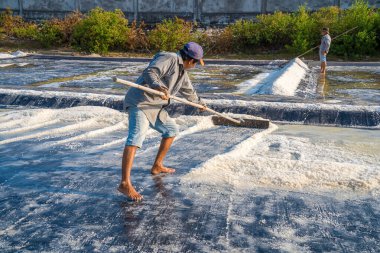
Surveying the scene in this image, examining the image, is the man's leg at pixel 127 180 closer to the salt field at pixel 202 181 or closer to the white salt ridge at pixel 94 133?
the salt field at pixel 202 181

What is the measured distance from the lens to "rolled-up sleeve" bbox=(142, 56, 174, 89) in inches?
122

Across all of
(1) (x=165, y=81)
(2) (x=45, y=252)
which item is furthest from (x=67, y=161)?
(2) (x=45, y=252)

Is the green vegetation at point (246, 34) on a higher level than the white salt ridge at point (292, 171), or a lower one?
higher

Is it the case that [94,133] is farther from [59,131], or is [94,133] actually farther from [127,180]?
[127,180]

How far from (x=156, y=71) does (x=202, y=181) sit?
93cm

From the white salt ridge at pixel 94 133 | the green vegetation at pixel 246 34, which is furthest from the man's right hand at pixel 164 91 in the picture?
the green vegetation at pixel 246 34

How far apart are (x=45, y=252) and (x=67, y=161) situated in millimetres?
1641

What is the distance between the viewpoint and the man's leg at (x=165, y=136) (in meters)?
3.48

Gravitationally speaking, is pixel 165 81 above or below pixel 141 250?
above

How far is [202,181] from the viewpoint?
3549 mm

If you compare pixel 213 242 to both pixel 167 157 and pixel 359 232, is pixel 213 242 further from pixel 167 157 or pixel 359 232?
pixel 167 157

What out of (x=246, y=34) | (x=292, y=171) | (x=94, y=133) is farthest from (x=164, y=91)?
(x=246, y=34)

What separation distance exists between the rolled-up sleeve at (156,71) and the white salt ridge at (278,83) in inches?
175

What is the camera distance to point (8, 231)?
2701 mm
